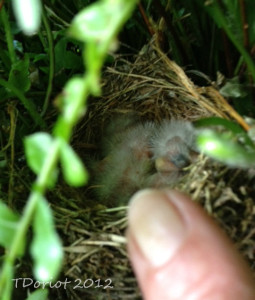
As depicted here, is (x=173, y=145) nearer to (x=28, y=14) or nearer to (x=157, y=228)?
(x=157, y=228)

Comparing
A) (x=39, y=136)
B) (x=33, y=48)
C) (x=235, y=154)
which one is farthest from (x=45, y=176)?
(x=33, y=48)

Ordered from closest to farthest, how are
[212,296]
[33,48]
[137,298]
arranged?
[212,296] → [137,298] → [33,48]

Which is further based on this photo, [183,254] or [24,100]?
[24,100]

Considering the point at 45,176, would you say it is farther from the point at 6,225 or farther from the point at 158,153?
the point at 158,153

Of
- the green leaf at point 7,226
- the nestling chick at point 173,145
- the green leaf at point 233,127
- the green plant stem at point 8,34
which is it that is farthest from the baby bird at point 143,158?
the green leaf at point 7,226

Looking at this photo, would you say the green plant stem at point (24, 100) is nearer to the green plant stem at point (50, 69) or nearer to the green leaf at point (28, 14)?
the green plant stem at point (50, 69)

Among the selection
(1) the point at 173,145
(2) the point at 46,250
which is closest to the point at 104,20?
(2) the point at 46,250

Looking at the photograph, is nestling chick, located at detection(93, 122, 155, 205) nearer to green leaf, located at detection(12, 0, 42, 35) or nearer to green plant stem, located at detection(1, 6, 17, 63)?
green plant stem, located at detection(1, 6, 17, 63)
